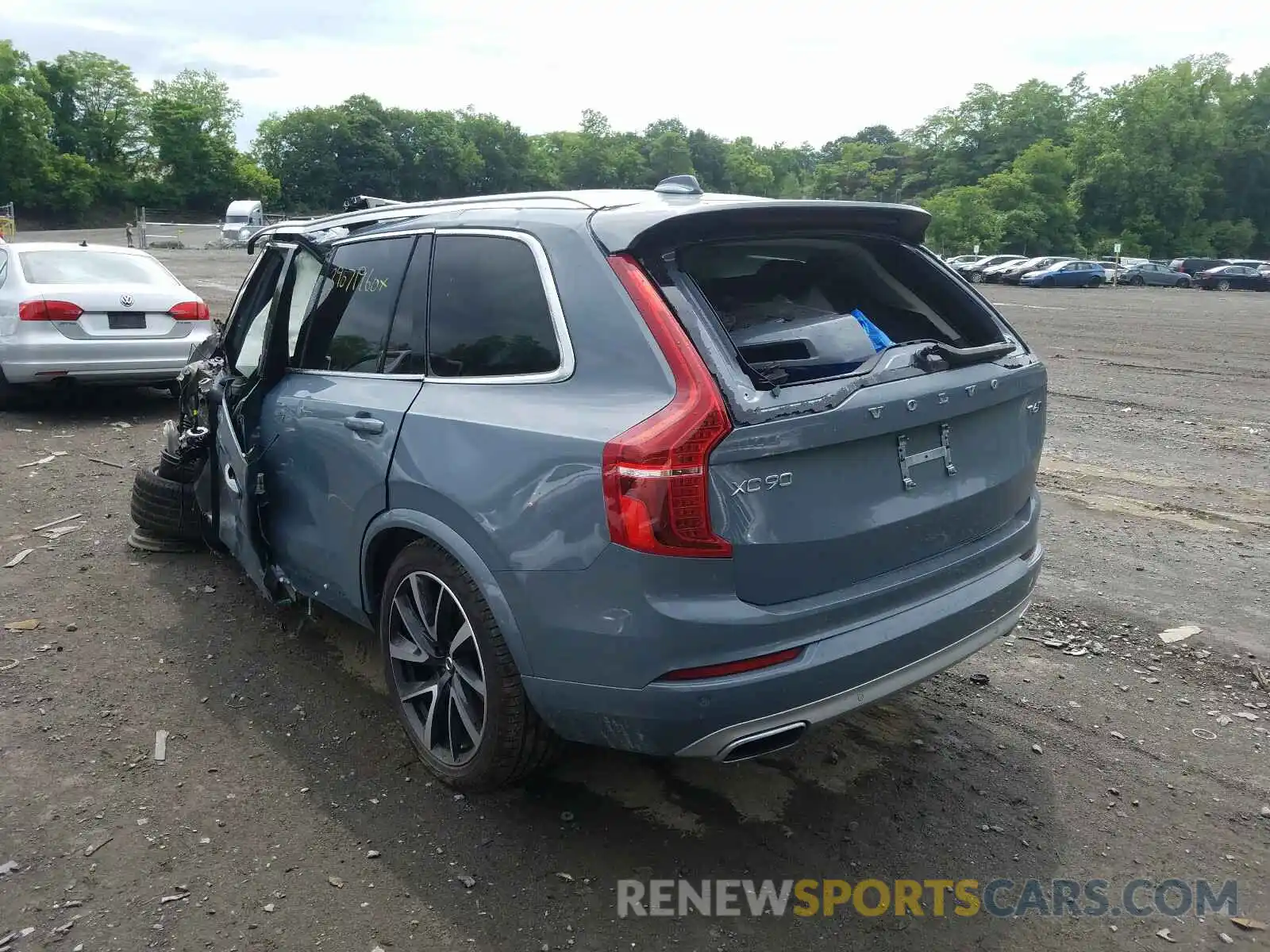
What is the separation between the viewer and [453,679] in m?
3.28

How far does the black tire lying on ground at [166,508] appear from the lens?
5.53m

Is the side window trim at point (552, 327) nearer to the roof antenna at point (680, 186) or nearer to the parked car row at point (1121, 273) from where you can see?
the roof antenna at point (680, 186)

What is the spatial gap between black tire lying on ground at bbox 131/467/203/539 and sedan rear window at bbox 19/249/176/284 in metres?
Answer: 4.32

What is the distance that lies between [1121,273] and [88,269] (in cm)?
5070

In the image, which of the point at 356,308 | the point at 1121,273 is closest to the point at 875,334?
the point at 356,308

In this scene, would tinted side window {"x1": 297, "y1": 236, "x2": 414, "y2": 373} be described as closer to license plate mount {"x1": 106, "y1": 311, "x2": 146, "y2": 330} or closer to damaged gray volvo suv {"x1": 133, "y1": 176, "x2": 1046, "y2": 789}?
damaged gray volvo suv {"x1": 133, "y1": 176, "x2": 1046, "y2": 789}

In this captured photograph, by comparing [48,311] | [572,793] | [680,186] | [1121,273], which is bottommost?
[1121,273]

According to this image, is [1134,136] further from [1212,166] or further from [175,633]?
[175,633]

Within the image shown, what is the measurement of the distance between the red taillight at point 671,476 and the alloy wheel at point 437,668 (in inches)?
31.6

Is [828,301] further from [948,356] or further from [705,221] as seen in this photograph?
[705,221]

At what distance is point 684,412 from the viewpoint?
8.43 ft

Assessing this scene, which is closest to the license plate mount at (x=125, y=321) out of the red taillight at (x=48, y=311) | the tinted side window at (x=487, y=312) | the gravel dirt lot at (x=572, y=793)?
the red taillight at (x=48, y=311)

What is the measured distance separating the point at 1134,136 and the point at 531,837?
336ft
